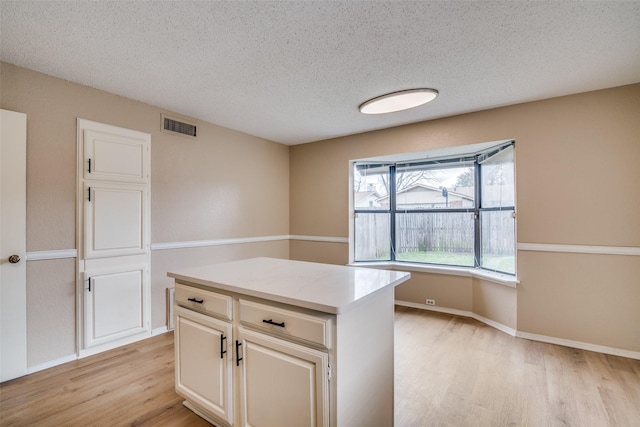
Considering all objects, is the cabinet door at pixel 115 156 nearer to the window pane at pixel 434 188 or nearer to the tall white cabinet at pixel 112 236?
the tall white cabinet at pixel 112 236

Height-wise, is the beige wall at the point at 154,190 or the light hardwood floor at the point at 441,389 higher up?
the beige wall at the point at 154,190

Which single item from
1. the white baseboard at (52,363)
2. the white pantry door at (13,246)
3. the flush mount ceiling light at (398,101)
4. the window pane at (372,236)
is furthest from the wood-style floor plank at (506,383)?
the white pantry door at (13,246)

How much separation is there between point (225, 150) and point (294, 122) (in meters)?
1.04

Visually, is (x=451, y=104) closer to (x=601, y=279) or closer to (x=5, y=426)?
(x=601, y=279)

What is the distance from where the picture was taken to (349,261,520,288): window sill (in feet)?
10.3

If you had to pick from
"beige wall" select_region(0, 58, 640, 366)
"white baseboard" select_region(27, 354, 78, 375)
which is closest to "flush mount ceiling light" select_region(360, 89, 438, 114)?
"beige wall" select_region(0, 58, 640, 366)

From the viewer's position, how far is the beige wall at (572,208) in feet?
8.49

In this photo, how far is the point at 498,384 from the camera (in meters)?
2.15

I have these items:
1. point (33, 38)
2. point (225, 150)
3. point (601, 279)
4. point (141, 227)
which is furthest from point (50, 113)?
point (601, 279)

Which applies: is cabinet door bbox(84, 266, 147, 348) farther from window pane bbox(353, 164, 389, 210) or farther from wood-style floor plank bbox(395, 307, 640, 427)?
window pane bbox(353, 164, 389, 210)

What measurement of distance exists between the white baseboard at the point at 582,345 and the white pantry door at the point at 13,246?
455 cm

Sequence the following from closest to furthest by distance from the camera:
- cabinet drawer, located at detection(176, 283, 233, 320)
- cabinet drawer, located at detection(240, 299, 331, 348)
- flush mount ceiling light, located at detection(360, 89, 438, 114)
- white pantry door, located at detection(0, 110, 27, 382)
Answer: cabinet drawer, located at detection(240, 299, 331, 348) → cabinet drawer, located at detection(176, 283, 233, 320) → white pantry door, located at detection(0, 110, 27, 382) → flush mount ceiling light, located at detection(360, 89, 438, 114)

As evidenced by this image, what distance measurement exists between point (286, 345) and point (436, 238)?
10.7ft

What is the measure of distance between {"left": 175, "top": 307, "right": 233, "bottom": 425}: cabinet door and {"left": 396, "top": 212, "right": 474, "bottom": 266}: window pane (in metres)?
3.25
